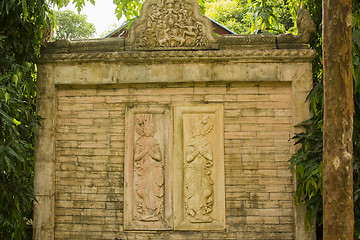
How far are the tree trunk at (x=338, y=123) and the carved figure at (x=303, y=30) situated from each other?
2495 millimetres

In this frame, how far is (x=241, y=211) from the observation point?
20.6 feet

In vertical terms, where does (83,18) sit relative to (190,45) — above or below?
above

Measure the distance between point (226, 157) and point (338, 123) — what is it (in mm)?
2624

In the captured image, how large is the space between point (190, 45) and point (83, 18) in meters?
18.4

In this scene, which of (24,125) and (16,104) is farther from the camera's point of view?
(24,125)

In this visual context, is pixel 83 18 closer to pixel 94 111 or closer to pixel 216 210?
pixel 94 111

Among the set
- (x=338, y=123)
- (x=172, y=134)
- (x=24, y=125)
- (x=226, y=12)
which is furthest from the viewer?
(x=226, y=12)

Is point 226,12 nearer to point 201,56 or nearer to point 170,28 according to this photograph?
point 170,28

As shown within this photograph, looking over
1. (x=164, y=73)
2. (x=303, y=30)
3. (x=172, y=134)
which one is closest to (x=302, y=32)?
(x=303, y=30)

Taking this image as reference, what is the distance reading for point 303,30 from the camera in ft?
21.2

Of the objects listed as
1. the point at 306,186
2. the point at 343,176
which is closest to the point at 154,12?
the point at 306,186

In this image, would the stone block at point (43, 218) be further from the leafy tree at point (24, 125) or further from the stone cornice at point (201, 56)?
the stone cornice at point (201, 56)

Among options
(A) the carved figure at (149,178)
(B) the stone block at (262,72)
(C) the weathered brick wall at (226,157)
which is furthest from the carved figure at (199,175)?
(B) the stone block at (262,72)

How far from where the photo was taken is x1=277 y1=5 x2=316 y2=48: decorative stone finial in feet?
21.1
